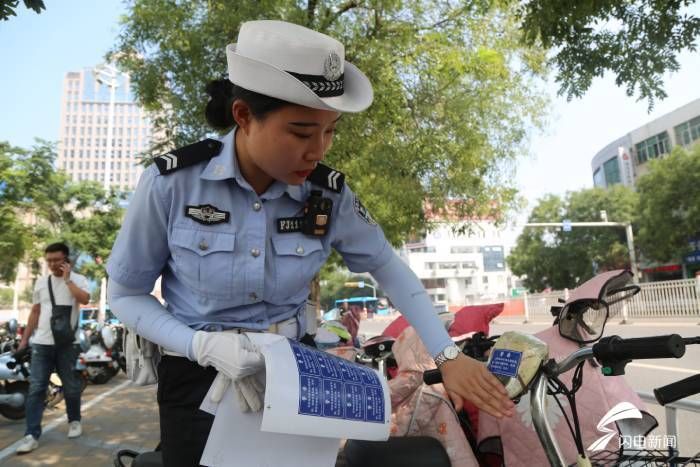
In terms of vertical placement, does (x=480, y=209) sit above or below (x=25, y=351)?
above

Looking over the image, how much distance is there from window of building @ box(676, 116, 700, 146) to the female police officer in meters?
33.1

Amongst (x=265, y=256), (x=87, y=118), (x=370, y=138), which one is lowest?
(x=265, y=256)

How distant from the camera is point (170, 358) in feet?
4.67

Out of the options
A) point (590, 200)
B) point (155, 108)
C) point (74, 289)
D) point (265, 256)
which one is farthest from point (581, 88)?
point (590, 200)

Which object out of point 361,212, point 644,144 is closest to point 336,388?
point 361,212

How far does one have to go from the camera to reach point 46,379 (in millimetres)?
5051

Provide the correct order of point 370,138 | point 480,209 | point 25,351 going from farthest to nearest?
1. point 480,209
2. point 370,138
3. point 25,351

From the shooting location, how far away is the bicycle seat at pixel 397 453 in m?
1.54

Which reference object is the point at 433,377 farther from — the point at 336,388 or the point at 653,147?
the point at 653,147

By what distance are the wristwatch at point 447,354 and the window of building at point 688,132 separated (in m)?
33.0

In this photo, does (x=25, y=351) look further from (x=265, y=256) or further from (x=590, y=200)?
(x=590, y=200)

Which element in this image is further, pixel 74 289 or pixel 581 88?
pixel 74 289

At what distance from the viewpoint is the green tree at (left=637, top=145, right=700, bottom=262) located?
23.4 meters

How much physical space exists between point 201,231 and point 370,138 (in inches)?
271
